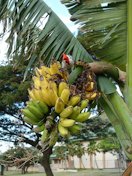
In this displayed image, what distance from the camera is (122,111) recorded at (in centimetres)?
217

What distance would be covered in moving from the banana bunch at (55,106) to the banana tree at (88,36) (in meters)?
0.29

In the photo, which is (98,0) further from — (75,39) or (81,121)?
(81,121)

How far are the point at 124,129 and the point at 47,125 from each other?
0.55 meters

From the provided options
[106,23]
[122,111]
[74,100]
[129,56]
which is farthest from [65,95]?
[106,23]

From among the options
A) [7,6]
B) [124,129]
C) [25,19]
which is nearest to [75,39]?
[25,19]

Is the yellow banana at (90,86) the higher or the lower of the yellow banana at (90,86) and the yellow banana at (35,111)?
the higher

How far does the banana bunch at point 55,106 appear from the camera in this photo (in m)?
1.87

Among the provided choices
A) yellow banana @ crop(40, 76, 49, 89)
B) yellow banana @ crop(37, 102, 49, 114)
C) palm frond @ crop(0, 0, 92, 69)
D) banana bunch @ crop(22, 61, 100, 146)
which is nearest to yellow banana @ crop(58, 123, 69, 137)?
banana bunch @ crop(22, 61, 100, 146)

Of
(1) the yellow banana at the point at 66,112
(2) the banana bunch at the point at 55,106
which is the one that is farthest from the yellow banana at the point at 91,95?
(1) the yellow banana at the point at 66,112

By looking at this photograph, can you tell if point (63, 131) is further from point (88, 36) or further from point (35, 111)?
point (88, 36)

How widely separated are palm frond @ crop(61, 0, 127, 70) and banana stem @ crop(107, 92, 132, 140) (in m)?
0.45

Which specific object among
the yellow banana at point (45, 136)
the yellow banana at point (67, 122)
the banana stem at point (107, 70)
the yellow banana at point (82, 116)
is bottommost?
the yellow banana at point (45, 136)

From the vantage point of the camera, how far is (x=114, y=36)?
2.62 meters

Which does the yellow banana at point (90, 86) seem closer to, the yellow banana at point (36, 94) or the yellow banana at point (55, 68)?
the yellow banana at point (55, 68)
